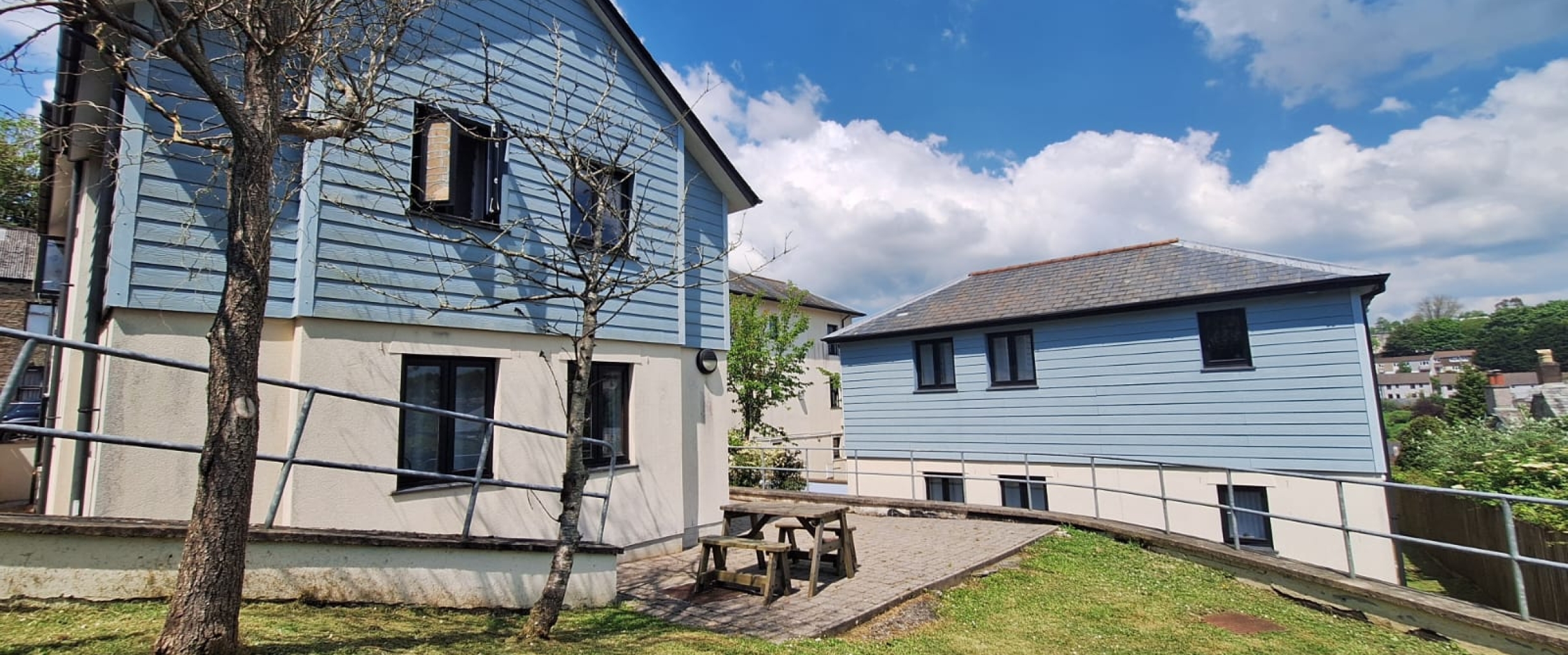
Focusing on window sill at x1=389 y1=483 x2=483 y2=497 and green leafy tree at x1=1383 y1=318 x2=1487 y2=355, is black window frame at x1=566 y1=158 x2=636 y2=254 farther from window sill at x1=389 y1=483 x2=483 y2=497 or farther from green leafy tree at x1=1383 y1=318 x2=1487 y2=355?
green leafy tree at x1=1383 y1=318 x2=1487 y2=355

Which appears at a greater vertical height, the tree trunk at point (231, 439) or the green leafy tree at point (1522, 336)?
the green leafy tree at point (1522, 336)

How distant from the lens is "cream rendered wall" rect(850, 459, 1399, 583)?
10992mm

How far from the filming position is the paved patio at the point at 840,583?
6.14 meters

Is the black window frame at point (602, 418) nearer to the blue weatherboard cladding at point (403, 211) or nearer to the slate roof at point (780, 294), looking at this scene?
the blue weatherboard cladding at point (403, 211)

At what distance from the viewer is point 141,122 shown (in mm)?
5363

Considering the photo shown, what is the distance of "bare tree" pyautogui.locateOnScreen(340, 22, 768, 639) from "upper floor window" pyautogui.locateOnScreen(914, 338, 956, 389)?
8.29 metres

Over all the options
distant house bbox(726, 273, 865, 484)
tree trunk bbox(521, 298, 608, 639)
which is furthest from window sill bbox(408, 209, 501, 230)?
distant house bbox(726, 273, 865, 484)

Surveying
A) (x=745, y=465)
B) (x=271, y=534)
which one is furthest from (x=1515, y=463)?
(x=271, y=534)

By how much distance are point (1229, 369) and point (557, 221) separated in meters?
11.8

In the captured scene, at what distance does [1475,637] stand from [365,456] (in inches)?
395

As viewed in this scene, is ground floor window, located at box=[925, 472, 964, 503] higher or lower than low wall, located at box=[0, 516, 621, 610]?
lower

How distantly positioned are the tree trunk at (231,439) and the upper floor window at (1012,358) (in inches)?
550

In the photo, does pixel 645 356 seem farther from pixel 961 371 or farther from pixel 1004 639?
pixel 961 371

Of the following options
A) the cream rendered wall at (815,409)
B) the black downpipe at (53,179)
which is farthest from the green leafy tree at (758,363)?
the black downpipe at (53,179)
